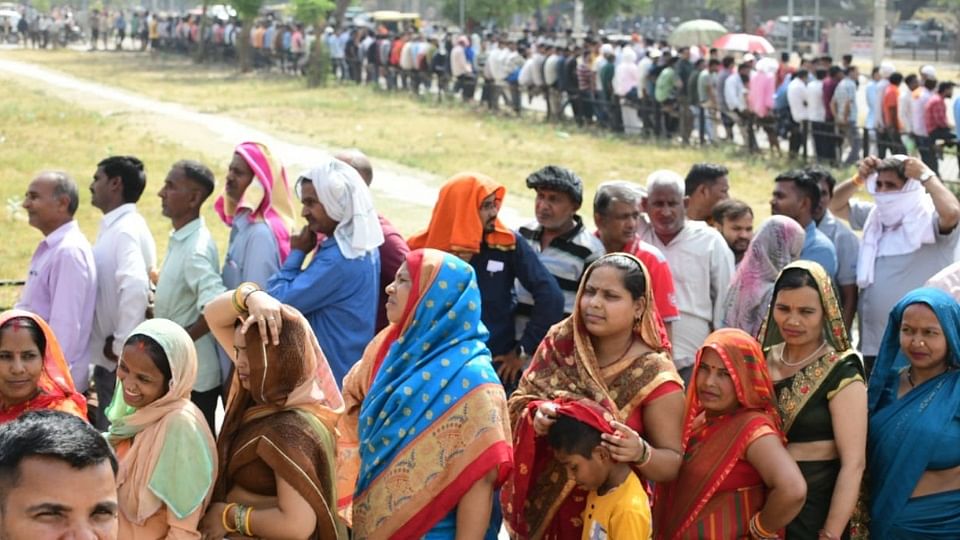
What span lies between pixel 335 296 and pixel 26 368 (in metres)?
1.41

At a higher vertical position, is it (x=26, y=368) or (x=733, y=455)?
(x=26, y=368)

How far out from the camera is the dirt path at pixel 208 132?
18281 millimetres

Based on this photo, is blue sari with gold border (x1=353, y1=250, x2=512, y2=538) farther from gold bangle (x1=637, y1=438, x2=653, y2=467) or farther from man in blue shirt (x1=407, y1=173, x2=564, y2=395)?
man in blue shirt (x1=407, y1=173, x2=564, y2=395)

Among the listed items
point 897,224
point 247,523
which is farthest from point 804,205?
point 247,523

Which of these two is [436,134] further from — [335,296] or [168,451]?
[168,451]

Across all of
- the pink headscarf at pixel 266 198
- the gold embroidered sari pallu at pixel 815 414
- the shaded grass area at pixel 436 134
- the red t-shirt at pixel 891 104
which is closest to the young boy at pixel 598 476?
the gold embroidered sari pallu at pixel 815 414

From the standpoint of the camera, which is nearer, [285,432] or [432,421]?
[285,432]

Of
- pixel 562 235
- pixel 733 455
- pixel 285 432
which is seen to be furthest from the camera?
pixel 562 235

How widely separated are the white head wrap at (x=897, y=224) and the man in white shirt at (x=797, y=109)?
1452 cm

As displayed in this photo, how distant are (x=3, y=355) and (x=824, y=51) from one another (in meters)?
45.1

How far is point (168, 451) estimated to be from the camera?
4.14 metres

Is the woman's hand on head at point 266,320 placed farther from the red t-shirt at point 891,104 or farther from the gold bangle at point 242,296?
the red t-shirt at point 891,104

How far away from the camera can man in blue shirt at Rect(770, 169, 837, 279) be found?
6.86 metres

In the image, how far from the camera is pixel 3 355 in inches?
188
